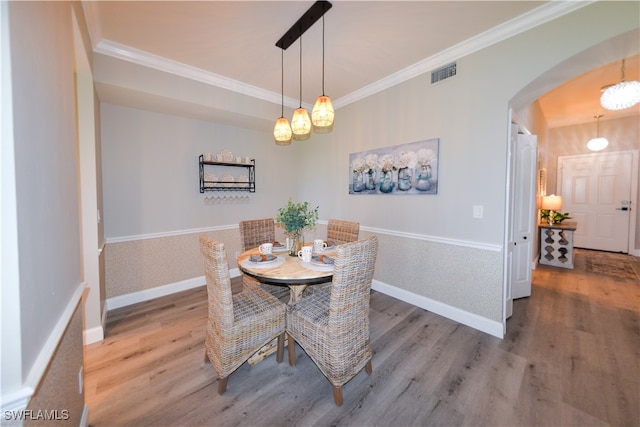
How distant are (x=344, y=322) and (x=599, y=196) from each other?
7.31 meters

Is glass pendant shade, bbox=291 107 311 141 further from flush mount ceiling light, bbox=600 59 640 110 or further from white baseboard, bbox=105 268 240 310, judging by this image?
flush mount ceiling light, bbox=600 59 640 110

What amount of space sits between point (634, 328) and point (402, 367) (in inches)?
100

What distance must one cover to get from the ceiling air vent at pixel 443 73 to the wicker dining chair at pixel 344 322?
2165mm

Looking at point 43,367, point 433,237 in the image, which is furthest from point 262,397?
point 433,237

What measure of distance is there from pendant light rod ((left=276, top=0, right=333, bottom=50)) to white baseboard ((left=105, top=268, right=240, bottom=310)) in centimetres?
322

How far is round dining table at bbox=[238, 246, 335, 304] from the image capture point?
1.77 m

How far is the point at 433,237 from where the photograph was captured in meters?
2.86

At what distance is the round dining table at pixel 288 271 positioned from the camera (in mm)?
1770

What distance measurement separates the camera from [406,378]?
187 cm

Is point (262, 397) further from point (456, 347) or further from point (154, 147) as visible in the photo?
point (154, 147)

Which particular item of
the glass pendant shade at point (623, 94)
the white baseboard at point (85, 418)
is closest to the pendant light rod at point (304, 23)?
the white baseboard at point (85, 418)

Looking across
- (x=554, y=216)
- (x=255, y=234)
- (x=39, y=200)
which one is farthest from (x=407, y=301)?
(x=554, y=216)

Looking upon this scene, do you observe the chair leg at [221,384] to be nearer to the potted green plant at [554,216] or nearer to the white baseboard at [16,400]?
the white baseboard at [16,400]

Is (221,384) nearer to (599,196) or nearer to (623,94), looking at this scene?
(623,94)
